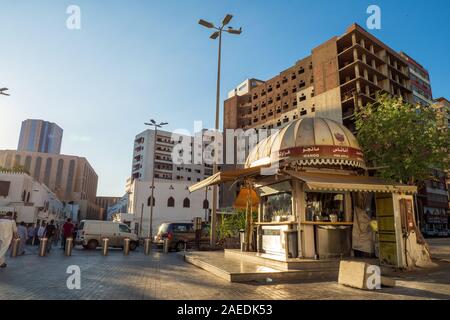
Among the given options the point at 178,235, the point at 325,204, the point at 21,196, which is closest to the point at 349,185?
the point at 325,204

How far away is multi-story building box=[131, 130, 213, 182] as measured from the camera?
7626 centimetres

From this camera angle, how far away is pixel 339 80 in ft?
153

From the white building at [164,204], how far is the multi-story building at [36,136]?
15117 centimetres

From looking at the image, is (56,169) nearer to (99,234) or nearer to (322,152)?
(99,234)

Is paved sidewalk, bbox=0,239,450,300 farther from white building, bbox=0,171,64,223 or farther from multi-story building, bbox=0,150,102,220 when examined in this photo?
multi-story building, bbox=0,150,102,220

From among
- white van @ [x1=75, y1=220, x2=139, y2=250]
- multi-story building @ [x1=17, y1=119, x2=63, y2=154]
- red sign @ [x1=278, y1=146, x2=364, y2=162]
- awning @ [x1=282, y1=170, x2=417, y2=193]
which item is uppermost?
multi-story building @ [x1=17, y1=119, x2=63, y2=154]

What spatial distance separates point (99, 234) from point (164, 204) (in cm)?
2543

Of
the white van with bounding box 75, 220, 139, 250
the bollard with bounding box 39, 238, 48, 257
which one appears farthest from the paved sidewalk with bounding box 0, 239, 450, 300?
the white van with bounding box 75, 220, 139, 250

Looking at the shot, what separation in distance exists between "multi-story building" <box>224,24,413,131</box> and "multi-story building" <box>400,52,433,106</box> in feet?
9.52

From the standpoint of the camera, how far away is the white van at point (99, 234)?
2088 cm

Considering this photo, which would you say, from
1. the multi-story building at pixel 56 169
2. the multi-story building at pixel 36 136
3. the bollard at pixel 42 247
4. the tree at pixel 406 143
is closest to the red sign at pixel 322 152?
the tree at pixel 406 143

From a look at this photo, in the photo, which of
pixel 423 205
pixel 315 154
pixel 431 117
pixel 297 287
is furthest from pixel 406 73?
pixel 297 287

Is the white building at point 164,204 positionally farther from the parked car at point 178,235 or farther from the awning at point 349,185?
the awning at point 349,185
